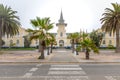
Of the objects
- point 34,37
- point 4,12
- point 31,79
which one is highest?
point 4,12

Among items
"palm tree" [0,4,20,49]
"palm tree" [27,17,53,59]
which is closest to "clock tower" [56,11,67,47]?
"palm tree" [0,4,20,49]

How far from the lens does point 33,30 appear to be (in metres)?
31.5

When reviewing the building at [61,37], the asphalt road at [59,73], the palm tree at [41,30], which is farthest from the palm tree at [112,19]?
the building at [61,37]

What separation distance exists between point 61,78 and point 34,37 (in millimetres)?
18136

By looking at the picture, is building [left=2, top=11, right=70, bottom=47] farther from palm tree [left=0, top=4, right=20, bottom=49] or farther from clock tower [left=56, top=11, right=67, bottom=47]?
palm tree [left=0, top=4, right=20, bottom=49]

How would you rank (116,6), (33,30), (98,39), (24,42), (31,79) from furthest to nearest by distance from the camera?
(24,42) < (98,39) < (116,6) < (33,30) < (31,79)

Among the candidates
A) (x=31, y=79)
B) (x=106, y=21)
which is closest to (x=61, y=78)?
(x=31, y=79)

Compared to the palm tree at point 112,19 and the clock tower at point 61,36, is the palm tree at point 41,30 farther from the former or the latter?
the clock tower at point 61,36

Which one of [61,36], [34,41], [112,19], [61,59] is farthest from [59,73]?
[61,36]

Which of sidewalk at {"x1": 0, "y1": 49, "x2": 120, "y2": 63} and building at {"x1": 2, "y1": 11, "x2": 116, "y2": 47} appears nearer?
sidewalk at {"x1": 0, "y1": 49, "x2": 120, "y2": 63}

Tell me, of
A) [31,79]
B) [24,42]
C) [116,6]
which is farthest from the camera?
[24,42]

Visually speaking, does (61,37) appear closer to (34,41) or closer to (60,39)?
(60,39)

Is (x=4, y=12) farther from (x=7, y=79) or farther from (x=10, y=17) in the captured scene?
(x=7, y=79)

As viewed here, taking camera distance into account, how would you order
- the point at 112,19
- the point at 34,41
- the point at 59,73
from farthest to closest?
the point at 34,41 < the point at 112,19 < the point at 59,73
